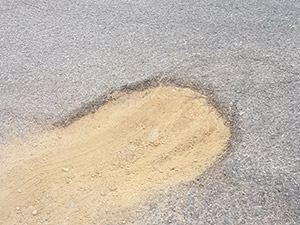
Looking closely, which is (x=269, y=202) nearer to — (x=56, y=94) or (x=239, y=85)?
(x=239, y=85)

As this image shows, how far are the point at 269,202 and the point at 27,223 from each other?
2.53 metres

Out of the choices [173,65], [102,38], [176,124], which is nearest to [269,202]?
[176,124]

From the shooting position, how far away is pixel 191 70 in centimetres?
438

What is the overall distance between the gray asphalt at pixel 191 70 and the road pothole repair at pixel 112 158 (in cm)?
22

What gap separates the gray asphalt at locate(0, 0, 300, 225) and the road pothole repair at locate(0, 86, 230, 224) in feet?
0.71

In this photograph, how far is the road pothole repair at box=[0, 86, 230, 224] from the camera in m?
3.50

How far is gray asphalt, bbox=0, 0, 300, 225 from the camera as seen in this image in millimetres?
3299

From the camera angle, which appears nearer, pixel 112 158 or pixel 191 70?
pixel 112 158

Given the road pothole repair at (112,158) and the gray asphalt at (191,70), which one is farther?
the road pothole repair at (112,158)

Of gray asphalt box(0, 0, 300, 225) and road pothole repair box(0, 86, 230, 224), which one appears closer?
gray asphalt box(0, 0, 300, 225)

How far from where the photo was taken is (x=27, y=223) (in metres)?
3.45

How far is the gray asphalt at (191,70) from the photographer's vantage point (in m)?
3.30

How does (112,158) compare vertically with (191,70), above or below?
below

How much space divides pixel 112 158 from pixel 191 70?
5.23ft
